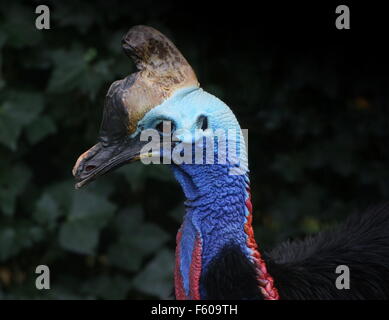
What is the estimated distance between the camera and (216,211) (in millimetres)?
1884

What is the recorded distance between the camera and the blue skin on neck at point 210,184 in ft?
6.10

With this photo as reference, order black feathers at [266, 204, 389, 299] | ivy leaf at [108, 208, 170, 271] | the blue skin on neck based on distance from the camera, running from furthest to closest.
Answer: ivy leaf at [108, 208, 170, 271] < black feathers at [266, 204, 389, 299] < the blue skin on neck

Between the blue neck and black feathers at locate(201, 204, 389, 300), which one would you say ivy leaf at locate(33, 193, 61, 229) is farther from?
the blue neck

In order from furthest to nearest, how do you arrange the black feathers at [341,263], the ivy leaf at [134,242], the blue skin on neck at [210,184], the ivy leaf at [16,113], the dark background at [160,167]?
1. the ivy leaf at [134,242]
2. the dark background at [160,167]
3. the ivy leaf at [16,113]
4. the black feathers at [341,263]
5. the blue skin on neck at [210,184]

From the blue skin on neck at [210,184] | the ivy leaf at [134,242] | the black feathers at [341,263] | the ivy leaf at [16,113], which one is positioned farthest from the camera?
the ivy leaf at [134,242]

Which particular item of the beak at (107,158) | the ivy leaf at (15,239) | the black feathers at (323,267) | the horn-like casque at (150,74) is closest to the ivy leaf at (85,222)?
the ivy leaf at (15,239)

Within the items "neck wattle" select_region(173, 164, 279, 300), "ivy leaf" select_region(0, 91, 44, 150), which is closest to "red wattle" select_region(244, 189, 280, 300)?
"neck wattle" select_region(173, 164, 279, 300)

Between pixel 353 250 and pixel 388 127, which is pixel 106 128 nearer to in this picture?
pixel 353 250

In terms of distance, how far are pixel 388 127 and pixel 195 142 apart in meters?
1.90

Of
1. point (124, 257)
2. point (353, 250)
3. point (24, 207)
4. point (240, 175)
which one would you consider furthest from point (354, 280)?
point (24, 207)

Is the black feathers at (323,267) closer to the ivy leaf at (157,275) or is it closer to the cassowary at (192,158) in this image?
the cassowary at (192,158)

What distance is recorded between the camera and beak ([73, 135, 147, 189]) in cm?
191

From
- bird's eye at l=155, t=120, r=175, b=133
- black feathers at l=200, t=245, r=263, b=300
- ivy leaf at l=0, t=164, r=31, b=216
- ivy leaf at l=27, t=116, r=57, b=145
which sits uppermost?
ivy leaf at l=27, t=116, r=57, b=145

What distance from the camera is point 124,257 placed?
3426 millimetres
